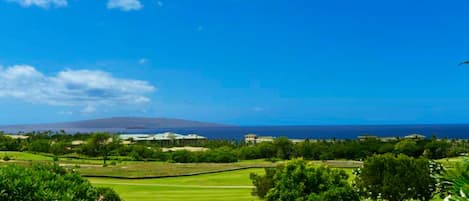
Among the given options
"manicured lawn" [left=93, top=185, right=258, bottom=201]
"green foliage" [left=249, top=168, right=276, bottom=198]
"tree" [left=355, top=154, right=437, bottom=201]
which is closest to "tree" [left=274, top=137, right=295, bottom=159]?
"manicured lawn" [left=93, top=185, right=258, bottom=201]

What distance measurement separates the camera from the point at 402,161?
2961 centimetres

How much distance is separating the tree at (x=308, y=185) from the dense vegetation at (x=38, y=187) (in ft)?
50.1

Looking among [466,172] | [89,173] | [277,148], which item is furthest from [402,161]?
[277,148]

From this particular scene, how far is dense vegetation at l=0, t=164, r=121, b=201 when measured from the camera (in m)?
8.45

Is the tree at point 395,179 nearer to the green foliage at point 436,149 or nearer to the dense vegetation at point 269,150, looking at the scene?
the dense vegetation at point 269,150

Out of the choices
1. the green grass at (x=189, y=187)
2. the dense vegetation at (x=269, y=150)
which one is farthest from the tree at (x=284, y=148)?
the green grass at (x=189, y=187)

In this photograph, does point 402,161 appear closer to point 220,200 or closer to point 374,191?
point 374,191

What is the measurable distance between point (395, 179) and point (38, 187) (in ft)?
77.1

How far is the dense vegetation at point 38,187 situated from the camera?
8445 mm

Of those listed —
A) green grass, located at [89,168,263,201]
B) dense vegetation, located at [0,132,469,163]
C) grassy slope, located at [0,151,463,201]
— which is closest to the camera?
green grass, located at [89,168,263,201]

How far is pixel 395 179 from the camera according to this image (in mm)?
28875

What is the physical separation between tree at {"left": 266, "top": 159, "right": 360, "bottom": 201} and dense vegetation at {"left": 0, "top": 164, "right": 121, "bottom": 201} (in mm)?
15268

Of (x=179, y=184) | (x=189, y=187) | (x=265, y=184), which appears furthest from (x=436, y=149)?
(x=265, y=184)

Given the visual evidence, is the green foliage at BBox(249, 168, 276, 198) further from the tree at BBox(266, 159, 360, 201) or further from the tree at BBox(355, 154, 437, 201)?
the tree at BBox(355, 154, 437, 201)
